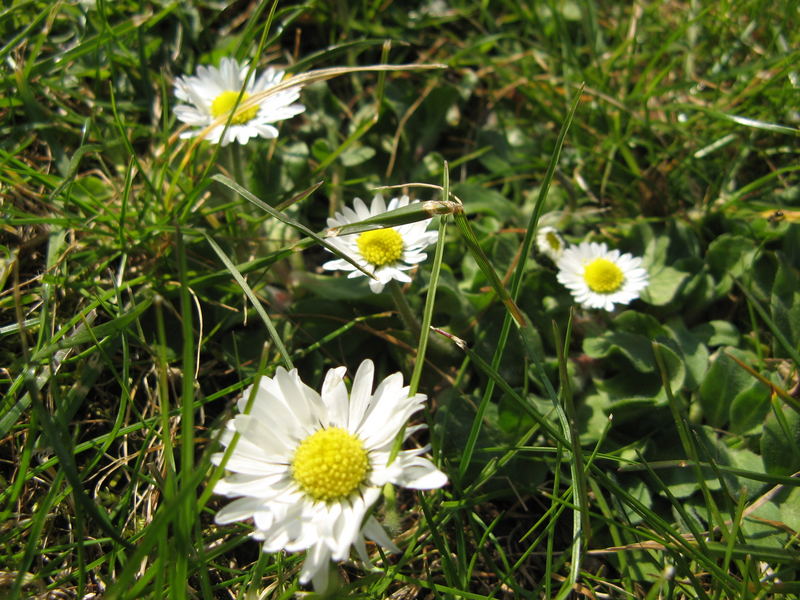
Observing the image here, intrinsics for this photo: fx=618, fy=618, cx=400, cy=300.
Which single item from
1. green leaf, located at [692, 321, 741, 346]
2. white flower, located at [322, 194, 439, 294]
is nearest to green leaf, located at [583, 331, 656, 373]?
green leaf, located at [692, 321, 741, 346]

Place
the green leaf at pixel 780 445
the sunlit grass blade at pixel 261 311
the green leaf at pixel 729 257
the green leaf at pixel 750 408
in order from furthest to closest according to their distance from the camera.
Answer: the green leaf at pixel 729 257 → the green leaf at pixel 750 408 → the green leaf at pixel 780 445 → the sunlit grass blade at pixel 261 311

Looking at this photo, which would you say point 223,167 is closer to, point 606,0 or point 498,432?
point 498,432

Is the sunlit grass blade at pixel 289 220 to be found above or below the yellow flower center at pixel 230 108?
below

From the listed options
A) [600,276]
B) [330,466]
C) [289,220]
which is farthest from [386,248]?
[600,276]

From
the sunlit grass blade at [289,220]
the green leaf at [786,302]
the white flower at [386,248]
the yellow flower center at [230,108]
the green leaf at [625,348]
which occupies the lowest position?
the green leaf at [625,348]

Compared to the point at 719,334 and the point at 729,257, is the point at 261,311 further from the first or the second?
the point at 729,257

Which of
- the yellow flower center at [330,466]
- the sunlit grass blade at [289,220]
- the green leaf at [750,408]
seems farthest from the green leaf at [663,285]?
the yellow flower center at [330,466]

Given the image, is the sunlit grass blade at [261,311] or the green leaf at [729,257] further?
the green leaf at [729,257]

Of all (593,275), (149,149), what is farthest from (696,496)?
(149,149)

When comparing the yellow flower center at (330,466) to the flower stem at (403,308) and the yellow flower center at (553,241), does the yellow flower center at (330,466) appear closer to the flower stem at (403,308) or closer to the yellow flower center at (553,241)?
the flower stem at (403,308)
